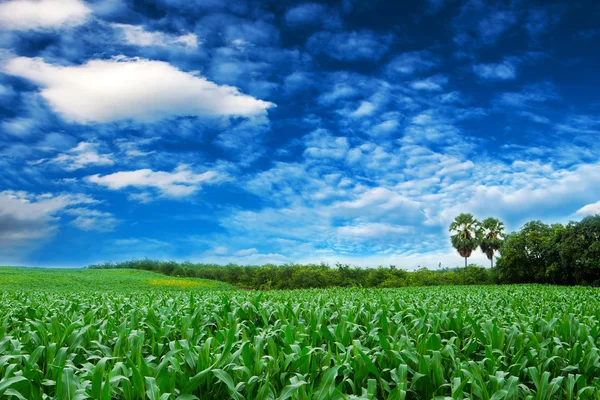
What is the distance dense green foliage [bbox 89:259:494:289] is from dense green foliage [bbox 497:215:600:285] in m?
2.73

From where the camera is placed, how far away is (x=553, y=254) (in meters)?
36.2

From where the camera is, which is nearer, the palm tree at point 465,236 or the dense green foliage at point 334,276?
the dense green foliage at point 334,276

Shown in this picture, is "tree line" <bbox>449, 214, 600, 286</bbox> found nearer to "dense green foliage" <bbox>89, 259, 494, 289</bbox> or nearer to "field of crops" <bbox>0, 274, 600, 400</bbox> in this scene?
"dense green foliage" <bbox>89, 259, 494, 289</bbox>

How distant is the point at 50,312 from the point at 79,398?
552cm

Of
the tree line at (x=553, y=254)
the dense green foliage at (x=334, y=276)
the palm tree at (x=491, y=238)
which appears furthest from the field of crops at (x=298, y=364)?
the palm tree at (x=491, y=238)

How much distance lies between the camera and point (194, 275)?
45.1m

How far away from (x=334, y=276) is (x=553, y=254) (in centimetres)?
1908

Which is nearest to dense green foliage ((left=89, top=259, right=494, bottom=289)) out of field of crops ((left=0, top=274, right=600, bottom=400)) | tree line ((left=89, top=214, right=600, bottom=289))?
tree line ((left=89, top=214, right=600, bottom=289))

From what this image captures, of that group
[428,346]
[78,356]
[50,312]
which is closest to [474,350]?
[428,346]

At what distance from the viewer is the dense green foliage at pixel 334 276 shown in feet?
105

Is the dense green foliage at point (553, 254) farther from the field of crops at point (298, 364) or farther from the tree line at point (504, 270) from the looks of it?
the field of crops at point (298, 364)

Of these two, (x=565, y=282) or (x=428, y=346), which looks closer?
(x=428, y=346)

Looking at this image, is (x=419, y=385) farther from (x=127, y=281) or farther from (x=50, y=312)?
(x=127, y=281)

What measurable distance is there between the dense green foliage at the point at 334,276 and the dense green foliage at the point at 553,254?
273cm
